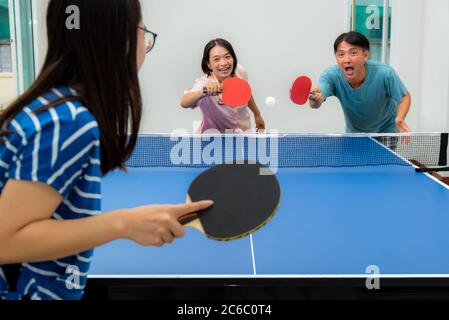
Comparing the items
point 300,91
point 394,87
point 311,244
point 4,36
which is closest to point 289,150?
point 300,91

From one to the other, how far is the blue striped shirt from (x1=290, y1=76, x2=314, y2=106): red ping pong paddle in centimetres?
256

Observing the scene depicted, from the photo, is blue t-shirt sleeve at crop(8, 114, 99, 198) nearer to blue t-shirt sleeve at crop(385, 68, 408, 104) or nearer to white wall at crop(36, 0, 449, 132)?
blue t-shirt sleeve at crop(385, 68, 408, 104)

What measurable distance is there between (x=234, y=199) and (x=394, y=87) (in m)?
2.70

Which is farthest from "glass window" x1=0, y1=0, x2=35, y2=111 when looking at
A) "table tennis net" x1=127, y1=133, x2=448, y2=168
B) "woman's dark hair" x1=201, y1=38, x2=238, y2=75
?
"table tennis net" x1=127, y1=133, x2=448, y2=168

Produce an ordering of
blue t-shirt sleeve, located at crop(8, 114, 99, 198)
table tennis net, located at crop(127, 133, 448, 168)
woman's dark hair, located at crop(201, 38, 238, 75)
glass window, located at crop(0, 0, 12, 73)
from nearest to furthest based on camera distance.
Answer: blue t-shirt sleeve, located at crop(8, 114, 99, 198), table tennis net, located at crop(127, 133, 448, 168), woman's dark hair, located at crop(201, 38, 238, 75), glass window, located at crop(0, 0, 12, 73)

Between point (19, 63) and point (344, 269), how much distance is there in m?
3.79

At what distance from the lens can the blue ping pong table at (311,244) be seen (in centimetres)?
148

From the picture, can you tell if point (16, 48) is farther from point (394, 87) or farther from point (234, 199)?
point (234, 199)

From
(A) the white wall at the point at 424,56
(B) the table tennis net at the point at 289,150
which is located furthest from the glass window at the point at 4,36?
(A) the white wall at the point at 424,56

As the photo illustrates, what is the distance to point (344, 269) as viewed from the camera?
154 cm

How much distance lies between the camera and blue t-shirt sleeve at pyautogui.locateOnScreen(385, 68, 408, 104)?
3.45 m

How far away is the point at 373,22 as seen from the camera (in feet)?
17.2

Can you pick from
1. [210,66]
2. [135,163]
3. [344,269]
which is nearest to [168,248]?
[344,269]
